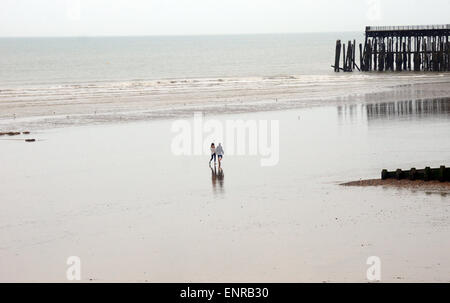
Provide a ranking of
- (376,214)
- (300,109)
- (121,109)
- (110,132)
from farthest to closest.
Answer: (121,109)
(300,109)
(110,132)
(376,214)

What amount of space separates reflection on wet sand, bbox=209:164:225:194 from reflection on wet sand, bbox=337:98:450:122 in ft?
45.6

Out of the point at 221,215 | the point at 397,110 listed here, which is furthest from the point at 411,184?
the point at 397,110

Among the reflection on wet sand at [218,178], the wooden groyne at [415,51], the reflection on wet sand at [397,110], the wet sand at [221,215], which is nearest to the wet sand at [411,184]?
the wet sand at [221,215]

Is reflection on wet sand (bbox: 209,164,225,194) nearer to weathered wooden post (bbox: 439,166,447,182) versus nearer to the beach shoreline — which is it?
weathered wooden post (bbox: 439,166,447,182)

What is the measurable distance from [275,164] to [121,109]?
76.2ft

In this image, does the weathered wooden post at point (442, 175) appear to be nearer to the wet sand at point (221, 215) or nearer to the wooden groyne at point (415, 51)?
the wet sand at point (221, 215)

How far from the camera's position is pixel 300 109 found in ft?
139

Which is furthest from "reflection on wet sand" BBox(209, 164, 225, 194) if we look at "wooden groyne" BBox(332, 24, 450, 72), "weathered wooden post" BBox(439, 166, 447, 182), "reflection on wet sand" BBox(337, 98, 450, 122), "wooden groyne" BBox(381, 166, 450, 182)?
"wooden groyne" BBox(332, 24, 450, 72)

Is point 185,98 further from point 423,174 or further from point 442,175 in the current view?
point 442,175

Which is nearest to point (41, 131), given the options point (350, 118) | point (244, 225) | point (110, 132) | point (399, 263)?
point (110, 132)

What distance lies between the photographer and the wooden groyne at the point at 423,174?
1957cm

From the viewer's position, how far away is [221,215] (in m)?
17.3

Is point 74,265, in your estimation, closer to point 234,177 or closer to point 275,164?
point 234,177

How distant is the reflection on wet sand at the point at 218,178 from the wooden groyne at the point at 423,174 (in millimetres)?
4187
